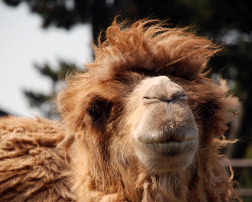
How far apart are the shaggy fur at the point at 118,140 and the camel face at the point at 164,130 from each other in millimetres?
116

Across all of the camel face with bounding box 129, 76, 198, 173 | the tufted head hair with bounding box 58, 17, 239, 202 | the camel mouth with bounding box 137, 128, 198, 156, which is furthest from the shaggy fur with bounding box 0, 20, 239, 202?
the camel mouth with bounding box 137, 128, 198, 156

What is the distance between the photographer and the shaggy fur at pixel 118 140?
2.55 metres

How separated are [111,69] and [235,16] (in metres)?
10.8

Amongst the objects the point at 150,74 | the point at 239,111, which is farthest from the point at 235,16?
the point at 150,74

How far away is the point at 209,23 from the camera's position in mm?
12148

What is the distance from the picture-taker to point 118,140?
8.69 ft

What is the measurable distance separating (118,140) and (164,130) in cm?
65

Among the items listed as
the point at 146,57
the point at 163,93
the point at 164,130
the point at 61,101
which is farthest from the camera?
the point at 61,101

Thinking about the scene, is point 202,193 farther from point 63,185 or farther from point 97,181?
point 63,185

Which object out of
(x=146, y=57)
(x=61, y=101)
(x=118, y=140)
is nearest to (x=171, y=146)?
(x=118, y=140)

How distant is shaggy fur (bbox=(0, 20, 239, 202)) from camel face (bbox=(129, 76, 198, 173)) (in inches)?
4.6

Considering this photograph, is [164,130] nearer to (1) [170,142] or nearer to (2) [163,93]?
(1) [170,142]

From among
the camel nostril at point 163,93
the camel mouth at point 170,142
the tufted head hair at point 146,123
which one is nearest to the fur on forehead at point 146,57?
the tufted head hair at point 146,123

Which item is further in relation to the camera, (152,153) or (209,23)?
(209,23)
